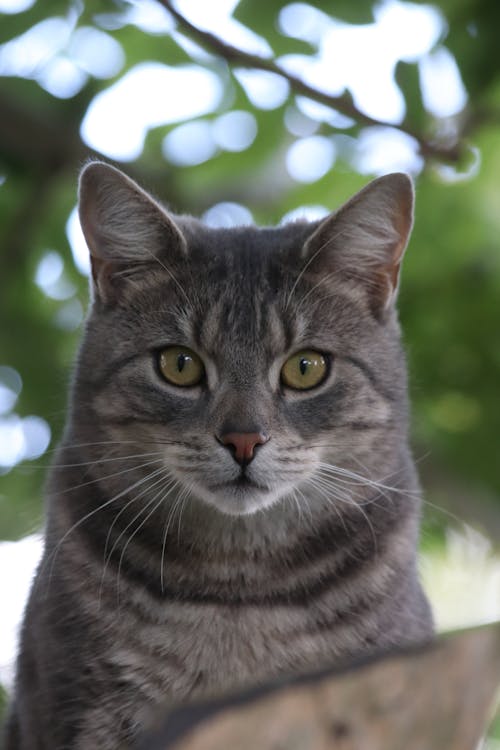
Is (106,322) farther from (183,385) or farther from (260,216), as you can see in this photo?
(260,216)

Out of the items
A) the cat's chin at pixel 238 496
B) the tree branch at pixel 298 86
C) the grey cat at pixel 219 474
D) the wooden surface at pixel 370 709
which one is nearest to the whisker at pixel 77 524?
the grey cat at pixel 219 474

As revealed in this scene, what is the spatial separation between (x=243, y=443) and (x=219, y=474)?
88 millimetres

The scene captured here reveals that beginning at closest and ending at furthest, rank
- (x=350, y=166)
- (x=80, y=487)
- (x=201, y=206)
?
(x=80, y=487)
(x=350, y=166)
(x=201, y=206)

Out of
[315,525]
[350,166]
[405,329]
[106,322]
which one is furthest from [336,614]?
[350,166]

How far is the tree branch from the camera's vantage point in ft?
8.91

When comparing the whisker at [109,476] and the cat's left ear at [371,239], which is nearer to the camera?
the whisker at [109,476]

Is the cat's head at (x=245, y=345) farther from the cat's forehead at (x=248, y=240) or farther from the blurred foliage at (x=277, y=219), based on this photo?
the blurred foliage at (x=277, y=219)

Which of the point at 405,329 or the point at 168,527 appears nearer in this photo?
the point at 168,527

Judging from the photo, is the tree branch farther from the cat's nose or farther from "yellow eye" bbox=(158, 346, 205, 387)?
the cat's nose

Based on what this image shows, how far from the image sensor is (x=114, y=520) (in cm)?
246

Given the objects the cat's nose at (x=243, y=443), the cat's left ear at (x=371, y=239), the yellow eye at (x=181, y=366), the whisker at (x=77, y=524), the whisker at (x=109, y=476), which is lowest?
the whisker at (x=77, y=524)

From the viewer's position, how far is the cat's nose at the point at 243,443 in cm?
223

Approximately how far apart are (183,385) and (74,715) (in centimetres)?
77

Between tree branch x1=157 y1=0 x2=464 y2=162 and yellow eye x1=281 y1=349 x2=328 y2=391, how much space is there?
2.60ft
